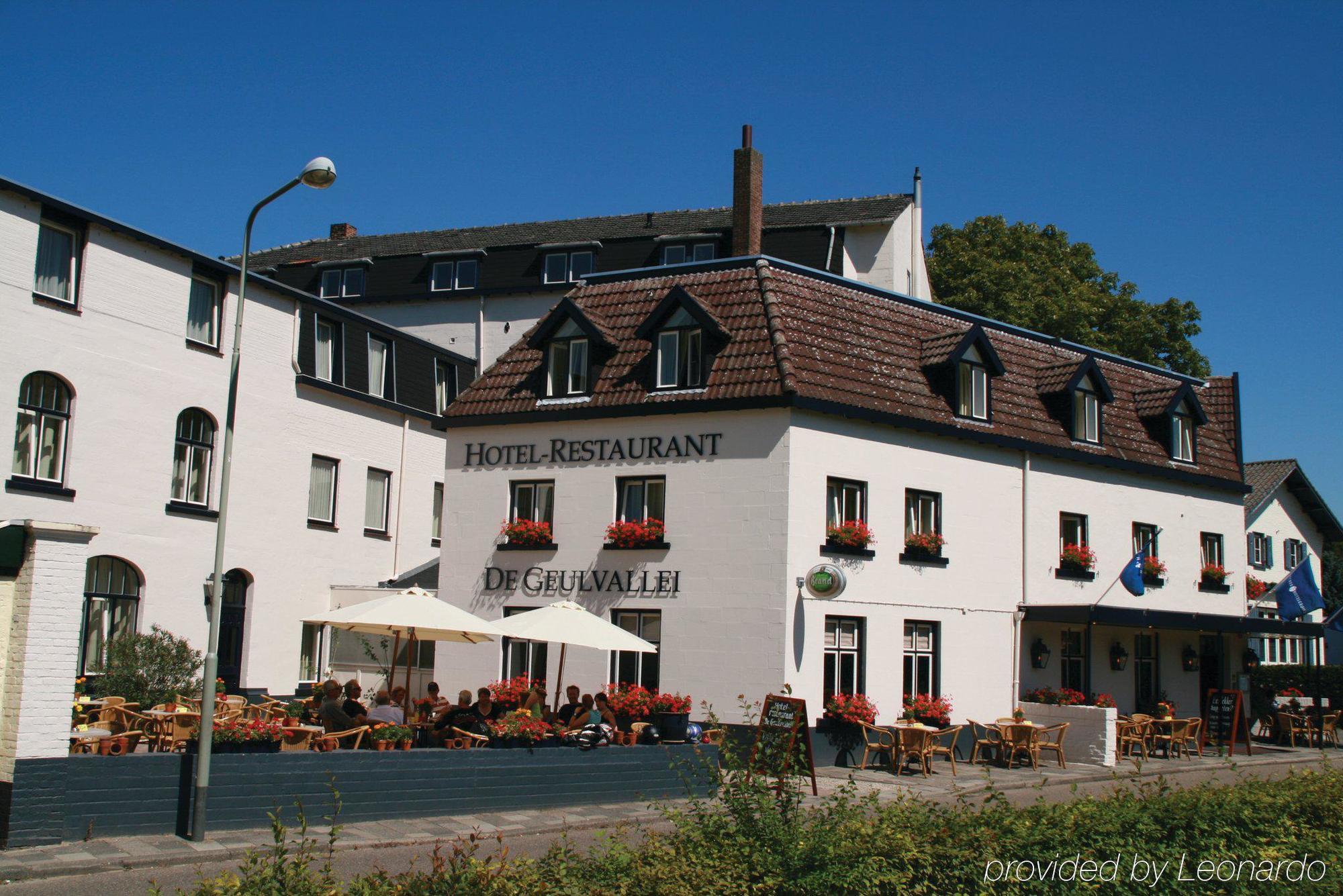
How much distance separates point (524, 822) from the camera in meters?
16.0

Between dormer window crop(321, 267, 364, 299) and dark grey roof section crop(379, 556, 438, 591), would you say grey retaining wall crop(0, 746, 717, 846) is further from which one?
dormer window crop(321, 267, 364, 299)

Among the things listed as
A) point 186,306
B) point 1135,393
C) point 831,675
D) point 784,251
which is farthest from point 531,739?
point 784,251

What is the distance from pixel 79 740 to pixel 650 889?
9643mm

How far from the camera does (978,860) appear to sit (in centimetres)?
892

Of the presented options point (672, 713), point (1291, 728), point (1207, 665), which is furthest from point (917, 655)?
point (1291, 728)

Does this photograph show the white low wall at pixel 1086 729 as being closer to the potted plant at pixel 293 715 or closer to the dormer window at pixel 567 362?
the dormer window at pixel 567 362

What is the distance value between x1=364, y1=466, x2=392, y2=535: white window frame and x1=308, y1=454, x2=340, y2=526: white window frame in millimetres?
934

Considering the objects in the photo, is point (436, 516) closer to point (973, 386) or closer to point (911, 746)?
point (973, 386)

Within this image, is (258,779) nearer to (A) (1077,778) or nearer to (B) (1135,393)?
(A) (1077,778)

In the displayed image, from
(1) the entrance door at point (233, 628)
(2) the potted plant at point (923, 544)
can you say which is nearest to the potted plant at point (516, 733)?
(2) the potted plant at point (923, 544)

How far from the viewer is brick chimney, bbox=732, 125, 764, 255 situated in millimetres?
31203

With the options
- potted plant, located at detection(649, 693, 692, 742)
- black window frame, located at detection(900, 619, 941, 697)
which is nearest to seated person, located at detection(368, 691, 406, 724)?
potted plant, located at detection(649, 693, 692, 742)

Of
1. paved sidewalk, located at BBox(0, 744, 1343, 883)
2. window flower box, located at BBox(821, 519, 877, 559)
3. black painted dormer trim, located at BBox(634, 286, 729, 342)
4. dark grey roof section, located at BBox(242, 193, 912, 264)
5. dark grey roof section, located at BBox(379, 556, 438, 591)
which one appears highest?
Result: dark grey roof section, located at BBox(242, 193, 912, 264)

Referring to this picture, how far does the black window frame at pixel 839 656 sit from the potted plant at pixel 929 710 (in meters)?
1.16
